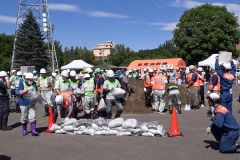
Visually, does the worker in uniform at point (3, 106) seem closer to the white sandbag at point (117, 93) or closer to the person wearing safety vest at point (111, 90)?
the person wearing safety vest at point (111, 90)

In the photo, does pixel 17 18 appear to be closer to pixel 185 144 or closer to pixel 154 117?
pixel 154 117

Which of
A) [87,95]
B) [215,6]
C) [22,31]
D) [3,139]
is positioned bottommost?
[3,139]

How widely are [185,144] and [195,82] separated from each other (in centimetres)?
824

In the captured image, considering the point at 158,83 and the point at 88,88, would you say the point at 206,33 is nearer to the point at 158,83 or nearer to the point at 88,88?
the point at 158,83

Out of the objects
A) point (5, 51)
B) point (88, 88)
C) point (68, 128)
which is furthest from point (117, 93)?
point (5, 51)

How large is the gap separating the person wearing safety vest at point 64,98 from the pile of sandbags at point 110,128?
787 millimetres

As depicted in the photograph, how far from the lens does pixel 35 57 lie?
57.3 meters

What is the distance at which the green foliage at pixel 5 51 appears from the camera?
262ft

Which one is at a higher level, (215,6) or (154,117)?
(215,6)

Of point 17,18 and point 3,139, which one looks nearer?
point 3,139

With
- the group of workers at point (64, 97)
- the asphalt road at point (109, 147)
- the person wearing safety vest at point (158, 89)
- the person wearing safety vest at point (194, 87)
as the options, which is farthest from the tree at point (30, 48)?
the asphalt road at point (109, 147)

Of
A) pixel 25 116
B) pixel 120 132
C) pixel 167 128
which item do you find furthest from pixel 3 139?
pixel 167 128

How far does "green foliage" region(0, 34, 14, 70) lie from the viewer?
3140 inches

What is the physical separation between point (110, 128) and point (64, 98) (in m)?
2.16
